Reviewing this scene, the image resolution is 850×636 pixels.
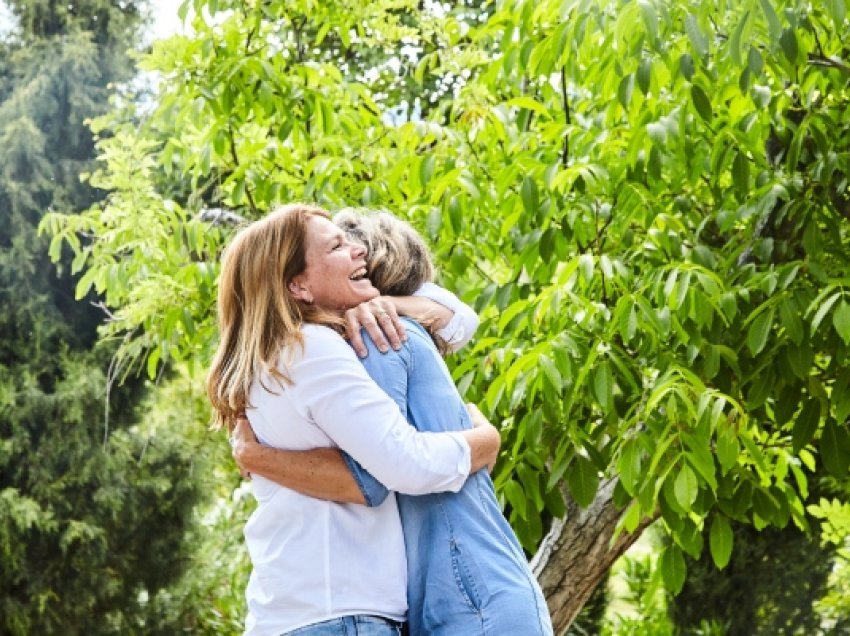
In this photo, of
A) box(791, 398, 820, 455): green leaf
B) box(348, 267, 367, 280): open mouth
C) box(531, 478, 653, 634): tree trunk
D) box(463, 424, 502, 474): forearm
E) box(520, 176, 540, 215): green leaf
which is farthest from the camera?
box(531, 478, 653, 634): tree trunk

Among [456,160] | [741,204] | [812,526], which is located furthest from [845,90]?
[812,526]

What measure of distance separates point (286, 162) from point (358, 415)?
8.17ft

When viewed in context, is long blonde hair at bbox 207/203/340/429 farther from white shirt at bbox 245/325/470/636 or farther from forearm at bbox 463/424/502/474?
forearm at bbox 463/424/502/474

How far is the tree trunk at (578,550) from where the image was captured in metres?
4.09

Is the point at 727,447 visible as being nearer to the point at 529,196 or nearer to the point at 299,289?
the point at 529,196

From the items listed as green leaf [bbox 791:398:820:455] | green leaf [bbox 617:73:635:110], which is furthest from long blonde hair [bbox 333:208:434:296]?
green leaf [bbox 791:398:820:455]

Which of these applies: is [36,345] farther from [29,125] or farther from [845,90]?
[845,90]

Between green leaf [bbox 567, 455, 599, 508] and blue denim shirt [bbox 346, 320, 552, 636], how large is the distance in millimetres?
1372

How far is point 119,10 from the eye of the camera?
7.46 metres

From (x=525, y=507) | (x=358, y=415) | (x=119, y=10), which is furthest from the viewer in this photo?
(x=119, y=10)

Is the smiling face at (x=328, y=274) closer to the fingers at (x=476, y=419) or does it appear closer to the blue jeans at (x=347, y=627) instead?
the fingers at (x=476, y=419)

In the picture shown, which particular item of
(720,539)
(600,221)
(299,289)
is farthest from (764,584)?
(299,289)

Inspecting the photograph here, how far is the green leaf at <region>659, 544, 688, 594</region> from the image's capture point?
3.51m

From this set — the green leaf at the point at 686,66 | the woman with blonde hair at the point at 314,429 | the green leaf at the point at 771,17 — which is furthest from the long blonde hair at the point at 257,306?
the green leaf at the point at 686,66
